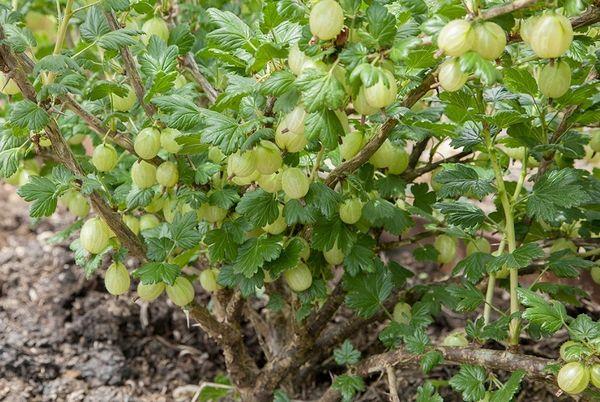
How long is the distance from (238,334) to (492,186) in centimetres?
63

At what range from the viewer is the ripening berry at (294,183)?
103 centimetres

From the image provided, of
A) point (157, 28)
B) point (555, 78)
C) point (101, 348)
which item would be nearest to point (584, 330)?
point (555, 78)

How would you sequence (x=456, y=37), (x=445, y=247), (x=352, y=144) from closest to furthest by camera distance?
(x=456, y=37) < (x=352, y=144) < (x=445, y=247)

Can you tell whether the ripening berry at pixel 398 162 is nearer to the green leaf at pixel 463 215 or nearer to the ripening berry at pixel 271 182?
the green leaf at pixel 463 215

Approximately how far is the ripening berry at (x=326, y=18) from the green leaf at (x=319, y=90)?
0.04 metres

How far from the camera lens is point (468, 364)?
3.80ft

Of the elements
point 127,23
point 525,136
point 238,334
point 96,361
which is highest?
point 127,23

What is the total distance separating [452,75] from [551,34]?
0.11m

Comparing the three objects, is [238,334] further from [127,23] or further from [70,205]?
[127,23]

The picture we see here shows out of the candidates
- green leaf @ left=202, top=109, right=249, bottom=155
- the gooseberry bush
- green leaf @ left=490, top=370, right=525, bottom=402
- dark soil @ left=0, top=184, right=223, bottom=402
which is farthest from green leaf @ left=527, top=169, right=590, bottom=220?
dark soil @ left=0, top=184, right=223, bottom=402

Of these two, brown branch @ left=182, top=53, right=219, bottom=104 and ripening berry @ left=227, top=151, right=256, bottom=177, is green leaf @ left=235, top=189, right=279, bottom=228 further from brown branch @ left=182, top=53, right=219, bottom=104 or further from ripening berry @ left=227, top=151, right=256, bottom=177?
brown branch @ left=182, top=53, right=219, bottom=104

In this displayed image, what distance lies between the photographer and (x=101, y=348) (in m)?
1.82

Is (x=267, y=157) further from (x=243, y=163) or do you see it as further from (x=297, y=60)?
(x=297, y=60)

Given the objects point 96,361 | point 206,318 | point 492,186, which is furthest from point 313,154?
point 96,361
